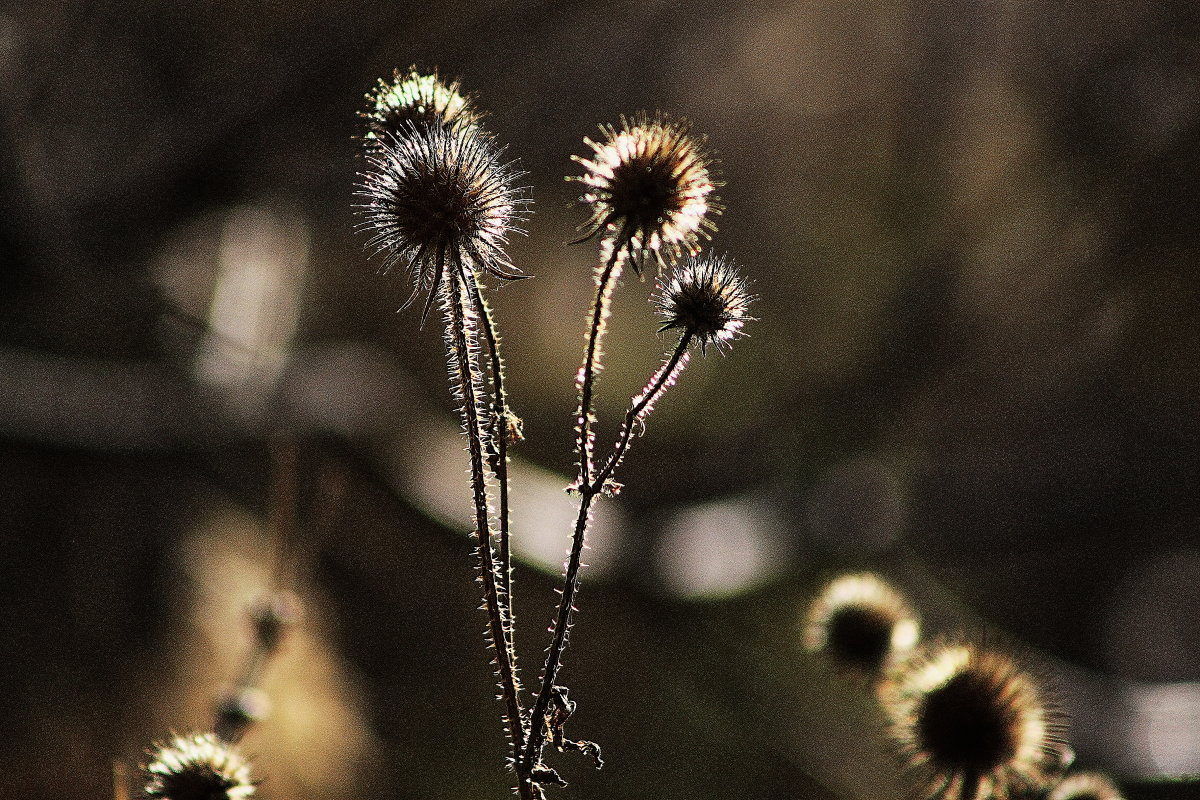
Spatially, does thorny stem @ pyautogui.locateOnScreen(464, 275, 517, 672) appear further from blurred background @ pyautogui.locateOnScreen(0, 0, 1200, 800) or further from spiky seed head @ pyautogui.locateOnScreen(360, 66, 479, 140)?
blurred background @ pyautogui.locateOnScreen(0, 0, 1200, 800)

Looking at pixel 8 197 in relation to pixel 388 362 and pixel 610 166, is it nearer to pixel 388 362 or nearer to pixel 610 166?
pixel 388 362

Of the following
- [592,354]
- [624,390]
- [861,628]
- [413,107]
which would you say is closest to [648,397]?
[592,354]

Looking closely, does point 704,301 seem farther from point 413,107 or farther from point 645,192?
point 413,107

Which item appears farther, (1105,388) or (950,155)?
(950,155)

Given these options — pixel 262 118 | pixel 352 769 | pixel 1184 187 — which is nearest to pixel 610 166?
pixel 352 769

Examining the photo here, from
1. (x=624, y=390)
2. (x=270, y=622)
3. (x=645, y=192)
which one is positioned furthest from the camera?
(x=624, y=390)

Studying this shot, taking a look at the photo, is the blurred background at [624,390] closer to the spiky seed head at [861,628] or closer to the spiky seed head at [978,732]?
the spiky seed head at [861,628]

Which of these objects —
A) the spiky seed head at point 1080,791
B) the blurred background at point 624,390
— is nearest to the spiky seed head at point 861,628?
the spiky seed head at point 1080,791
